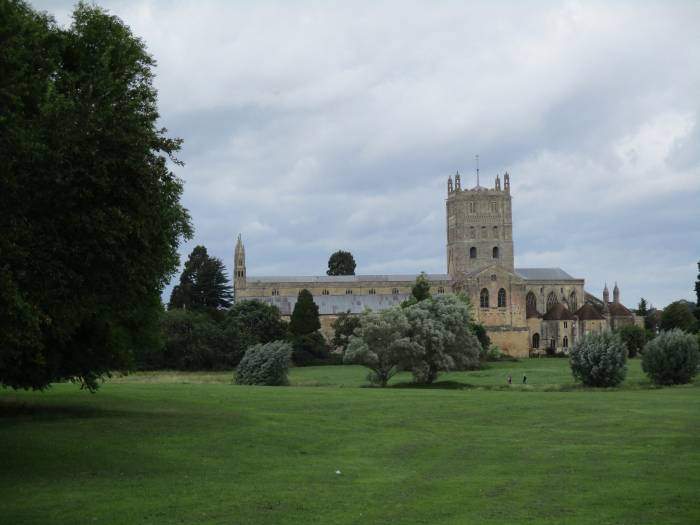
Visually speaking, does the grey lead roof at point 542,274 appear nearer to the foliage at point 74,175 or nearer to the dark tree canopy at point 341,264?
the dark tree canopy at point 341,264

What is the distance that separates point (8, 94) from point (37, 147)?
1.01m

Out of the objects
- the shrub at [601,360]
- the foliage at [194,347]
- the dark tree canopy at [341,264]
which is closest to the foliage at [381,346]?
the shrub at [601,360]

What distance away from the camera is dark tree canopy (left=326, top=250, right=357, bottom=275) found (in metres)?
147

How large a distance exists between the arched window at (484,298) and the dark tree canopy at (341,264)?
37516mm

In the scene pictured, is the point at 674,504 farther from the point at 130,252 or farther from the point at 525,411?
the point at 525,411

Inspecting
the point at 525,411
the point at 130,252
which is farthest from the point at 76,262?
the point at 525,411

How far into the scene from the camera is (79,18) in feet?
70.8

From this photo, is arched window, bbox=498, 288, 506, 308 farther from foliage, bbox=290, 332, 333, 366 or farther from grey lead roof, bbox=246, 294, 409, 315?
foliage, bbox=290, 332, 333, 366

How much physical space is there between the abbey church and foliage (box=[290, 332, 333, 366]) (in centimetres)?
1732

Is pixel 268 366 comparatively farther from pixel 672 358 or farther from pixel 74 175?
pixel 74 175

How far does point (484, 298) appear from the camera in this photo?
113438 mm

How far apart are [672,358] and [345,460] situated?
3088 centimetres

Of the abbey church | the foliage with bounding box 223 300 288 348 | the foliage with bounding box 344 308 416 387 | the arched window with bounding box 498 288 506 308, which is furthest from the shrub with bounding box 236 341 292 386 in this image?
the arched window with bounding box 498 288 506 308

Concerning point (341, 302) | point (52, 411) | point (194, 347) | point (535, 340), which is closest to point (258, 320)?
point (194, 347)
